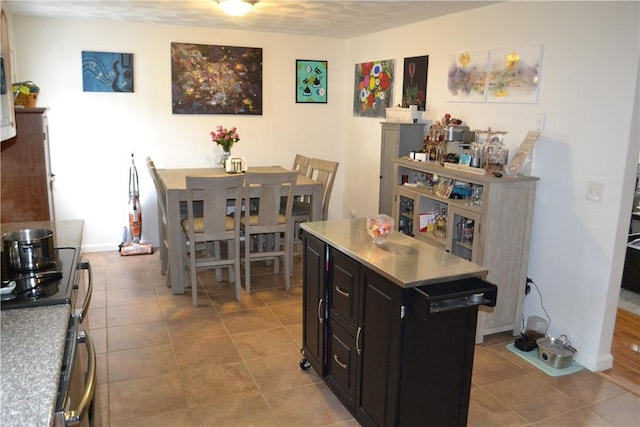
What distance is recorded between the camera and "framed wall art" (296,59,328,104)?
5871mm

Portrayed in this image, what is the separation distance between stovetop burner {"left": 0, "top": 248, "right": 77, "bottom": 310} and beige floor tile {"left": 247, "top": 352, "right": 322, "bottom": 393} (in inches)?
53.5

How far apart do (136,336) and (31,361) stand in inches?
90.3

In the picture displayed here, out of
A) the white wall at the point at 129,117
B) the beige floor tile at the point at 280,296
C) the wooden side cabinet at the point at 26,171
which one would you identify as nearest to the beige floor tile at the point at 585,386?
the beige floor tile at the point at 280,296

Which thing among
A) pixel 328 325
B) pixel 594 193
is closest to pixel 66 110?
pixel 328 325

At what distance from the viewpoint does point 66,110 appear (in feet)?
16.5

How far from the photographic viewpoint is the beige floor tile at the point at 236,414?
2.57 metres

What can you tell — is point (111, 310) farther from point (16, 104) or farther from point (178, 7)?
point (178, 7)

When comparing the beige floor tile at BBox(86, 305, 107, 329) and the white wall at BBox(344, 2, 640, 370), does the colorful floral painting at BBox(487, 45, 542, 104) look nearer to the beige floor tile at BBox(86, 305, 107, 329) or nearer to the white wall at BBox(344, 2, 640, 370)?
the white wall at BBox(344, 2, 640, 370)

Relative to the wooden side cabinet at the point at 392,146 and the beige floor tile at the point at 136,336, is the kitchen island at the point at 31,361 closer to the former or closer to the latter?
the beige floor tile at the point at 136,336

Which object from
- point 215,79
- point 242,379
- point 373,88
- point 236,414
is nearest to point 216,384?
point 242,379

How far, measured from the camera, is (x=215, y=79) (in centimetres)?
546

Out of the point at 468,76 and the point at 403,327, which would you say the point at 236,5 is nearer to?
the point at 468,76

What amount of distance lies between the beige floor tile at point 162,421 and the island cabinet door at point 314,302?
75 cm

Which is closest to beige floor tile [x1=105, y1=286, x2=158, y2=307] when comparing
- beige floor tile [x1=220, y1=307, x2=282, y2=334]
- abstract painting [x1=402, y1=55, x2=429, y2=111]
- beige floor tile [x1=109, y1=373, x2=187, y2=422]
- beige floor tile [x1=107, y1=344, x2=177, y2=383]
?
beige floor tile [x1=220, y1=307, x2=282, y2=334]
